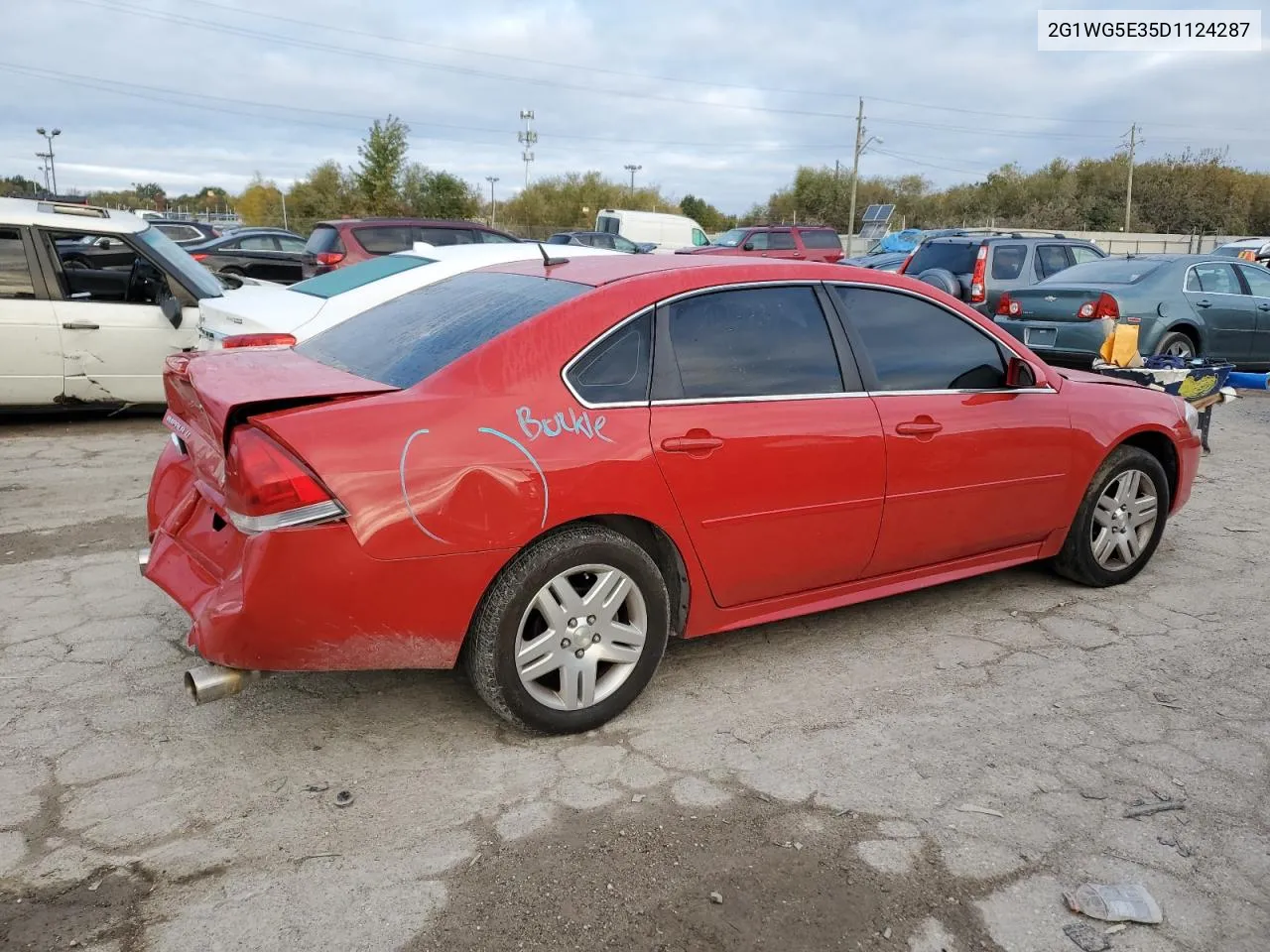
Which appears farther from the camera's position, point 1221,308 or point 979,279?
point 979,279

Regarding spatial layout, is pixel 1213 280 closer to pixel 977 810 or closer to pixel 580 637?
pixel 977 810

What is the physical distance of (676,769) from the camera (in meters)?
3.15

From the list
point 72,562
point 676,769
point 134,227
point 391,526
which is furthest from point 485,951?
point 134,227

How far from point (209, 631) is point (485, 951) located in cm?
126

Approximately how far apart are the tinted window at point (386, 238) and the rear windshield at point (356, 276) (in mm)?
5741

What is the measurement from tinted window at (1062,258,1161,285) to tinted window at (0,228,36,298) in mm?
9869

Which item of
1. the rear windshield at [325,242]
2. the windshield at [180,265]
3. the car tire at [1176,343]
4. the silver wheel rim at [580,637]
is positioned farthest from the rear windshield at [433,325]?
the rear windshield at [325,242]

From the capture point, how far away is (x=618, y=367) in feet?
11.0

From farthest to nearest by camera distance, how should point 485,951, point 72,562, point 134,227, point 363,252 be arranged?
point 363,252
point 134,227
point 72,562
point 485,951

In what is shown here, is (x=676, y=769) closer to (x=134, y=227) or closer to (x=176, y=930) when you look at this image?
(x=176, y=930)

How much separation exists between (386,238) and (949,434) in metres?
10.8

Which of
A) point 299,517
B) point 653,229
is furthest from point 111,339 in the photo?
point 653,229

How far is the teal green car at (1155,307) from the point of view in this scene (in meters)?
9.86

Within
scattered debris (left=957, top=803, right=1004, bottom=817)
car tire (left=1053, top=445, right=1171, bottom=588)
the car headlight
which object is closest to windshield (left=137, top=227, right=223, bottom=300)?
car tire (left=1053, top=445, right=1171, bottom=588)
